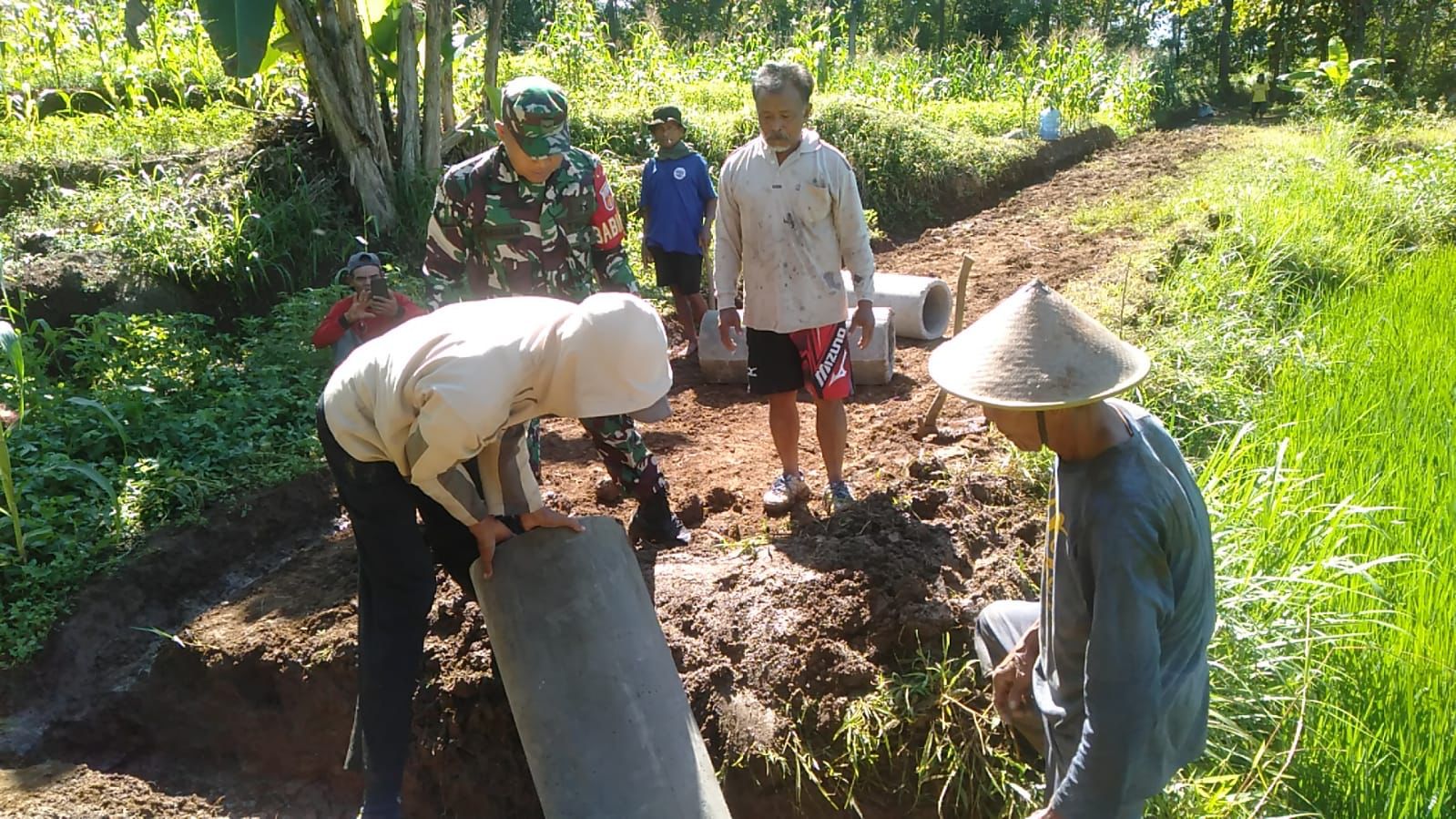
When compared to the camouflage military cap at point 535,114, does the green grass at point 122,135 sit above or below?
below

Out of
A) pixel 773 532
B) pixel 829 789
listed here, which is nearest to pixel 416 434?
pixel 829 789

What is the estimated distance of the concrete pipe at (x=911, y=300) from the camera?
236 inches

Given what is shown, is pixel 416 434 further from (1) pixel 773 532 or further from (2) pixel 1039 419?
(1) pixel 773 532

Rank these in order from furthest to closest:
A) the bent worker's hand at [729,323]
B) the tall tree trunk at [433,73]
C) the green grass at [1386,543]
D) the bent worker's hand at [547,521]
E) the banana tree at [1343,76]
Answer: the banana tree at [1343,76] < the tall tree trunk at [433,73] < the bent worker's hand at [729,323] < the bent worker's hand at [547,521] < the green grass at [1386,543]

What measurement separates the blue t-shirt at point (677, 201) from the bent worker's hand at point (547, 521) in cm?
331

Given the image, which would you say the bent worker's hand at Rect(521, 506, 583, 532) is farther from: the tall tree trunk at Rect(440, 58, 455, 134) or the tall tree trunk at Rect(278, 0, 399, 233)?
the tall tree trunk at Rect(440, 58, 455, 134)

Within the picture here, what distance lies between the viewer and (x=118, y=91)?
8.48 metres

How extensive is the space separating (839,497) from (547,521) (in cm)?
140

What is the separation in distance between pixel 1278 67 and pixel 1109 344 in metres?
23.1

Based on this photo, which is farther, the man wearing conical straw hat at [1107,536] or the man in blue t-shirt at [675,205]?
the man in blue t-shirt at [675,205]

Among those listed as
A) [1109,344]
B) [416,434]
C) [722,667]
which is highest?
[1109,344]

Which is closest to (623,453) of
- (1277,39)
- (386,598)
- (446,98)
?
(386,598)

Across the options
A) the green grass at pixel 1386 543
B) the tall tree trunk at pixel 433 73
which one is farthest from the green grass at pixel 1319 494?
the tall tree trunk at pixel 433 73

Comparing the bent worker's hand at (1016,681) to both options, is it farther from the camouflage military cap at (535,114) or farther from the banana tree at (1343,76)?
the banana tree at (1343,76)
